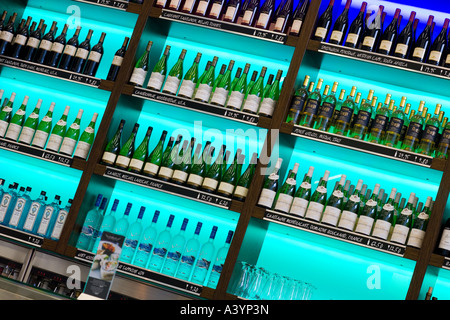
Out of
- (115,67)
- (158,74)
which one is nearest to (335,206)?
(158,74)

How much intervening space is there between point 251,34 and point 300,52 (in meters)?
0.32

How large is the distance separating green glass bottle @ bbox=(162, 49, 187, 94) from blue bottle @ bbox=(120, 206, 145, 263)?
0.75 meters

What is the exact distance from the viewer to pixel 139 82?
3.42m

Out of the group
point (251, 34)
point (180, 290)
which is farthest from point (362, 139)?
point (180, 290)

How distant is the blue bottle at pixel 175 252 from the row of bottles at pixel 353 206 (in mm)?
605

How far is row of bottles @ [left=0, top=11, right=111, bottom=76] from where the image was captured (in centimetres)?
369

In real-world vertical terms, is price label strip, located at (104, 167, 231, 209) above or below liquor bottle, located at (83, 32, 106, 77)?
below

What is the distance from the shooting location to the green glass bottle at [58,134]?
350 cm

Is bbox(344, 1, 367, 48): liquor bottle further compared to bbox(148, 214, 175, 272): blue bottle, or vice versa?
bbox(344, 1, 367, 48): liquor bottle

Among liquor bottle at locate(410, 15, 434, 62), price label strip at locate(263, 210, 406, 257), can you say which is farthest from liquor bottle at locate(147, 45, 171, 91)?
liquor bottle at locate(410, 15, 434, 62)

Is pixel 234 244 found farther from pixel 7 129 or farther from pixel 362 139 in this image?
pixel 7 129

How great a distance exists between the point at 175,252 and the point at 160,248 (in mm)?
95

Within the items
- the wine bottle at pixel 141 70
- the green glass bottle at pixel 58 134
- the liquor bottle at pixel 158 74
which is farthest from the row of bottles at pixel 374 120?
the green glass bottle at pixel 58 134

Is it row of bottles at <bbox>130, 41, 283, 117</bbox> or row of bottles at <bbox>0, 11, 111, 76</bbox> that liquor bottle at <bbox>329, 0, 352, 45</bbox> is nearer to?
row of bottles at <bbox>130, 41, 283, 117</bbox>
